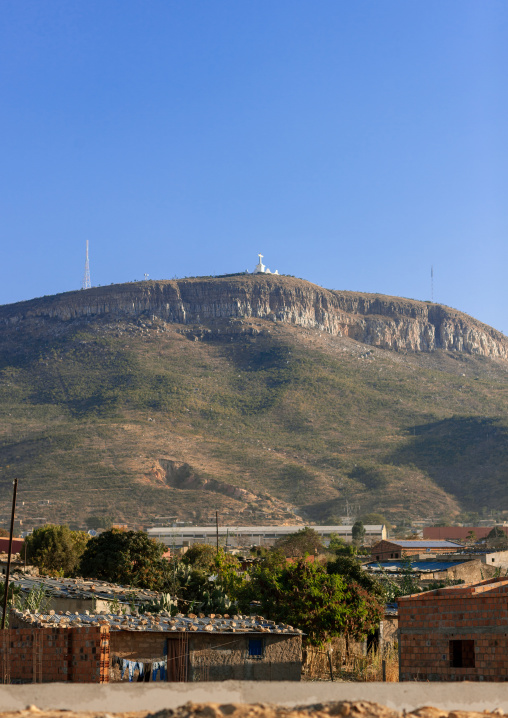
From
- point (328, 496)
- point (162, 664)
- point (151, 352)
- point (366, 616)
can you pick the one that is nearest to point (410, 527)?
point (328, 496)

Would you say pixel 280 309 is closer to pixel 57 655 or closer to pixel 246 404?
pixel 246 404

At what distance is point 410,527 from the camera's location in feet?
327

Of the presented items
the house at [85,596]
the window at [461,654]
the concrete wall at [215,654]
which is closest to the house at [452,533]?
the house at [85,596]

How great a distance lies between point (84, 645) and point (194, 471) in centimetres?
9519

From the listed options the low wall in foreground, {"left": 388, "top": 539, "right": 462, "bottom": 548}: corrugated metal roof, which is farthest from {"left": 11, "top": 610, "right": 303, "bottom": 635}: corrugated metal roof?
{"left": 388, "top": 539, "right": 462, "bottom": 548}: corrugated metal roof

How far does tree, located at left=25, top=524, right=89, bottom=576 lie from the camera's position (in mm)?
51094

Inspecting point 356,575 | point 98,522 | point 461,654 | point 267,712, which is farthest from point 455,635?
point 98,522

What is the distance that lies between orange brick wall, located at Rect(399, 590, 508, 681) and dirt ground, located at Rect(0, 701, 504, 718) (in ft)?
22.1

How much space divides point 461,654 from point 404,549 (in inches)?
1705

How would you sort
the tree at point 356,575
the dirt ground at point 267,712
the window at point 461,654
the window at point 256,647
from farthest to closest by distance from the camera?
the tree at point 356,575, the window at point 256,647, the window at point 461,654, the dirt ground at point 267,712

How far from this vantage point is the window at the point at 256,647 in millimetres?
19297

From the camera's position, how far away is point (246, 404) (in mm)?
134375

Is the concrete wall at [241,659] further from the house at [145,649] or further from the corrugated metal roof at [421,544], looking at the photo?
the corrugated metal roof at [421,544]

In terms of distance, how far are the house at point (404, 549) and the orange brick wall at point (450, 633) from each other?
135 ft
